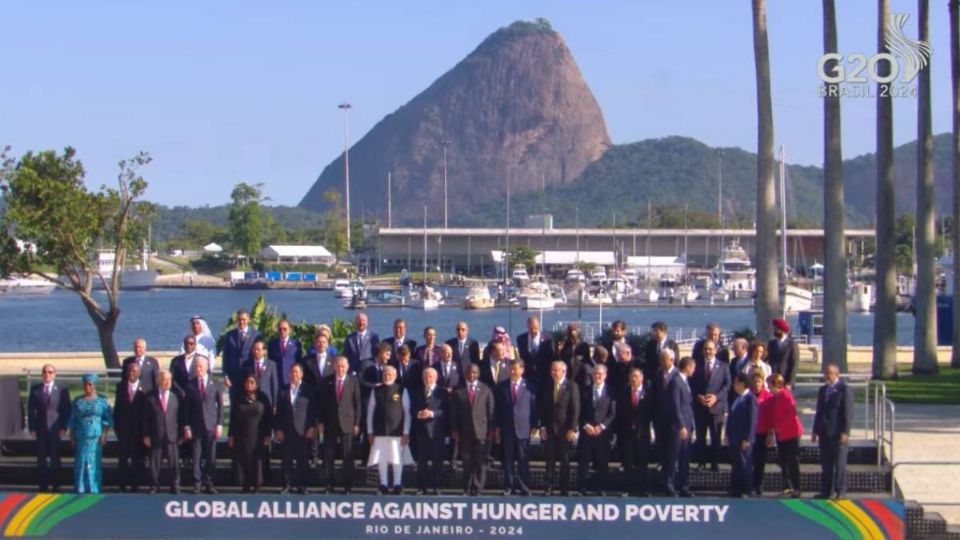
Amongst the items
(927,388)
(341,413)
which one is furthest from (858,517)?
(927,388)

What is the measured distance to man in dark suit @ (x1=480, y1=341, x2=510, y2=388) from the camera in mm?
15844

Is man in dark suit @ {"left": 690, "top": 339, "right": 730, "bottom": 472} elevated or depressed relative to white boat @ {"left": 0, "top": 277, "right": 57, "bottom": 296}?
elevated

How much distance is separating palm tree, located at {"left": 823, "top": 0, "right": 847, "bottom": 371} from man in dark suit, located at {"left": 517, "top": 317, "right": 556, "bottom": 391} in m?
11.6

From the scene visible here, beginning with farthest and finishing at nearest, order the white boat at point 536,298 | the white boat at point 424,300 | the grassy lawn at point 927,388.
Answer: the white boat at point 424,300
the white boat at point 536,298
the grassy lawn at point 927,388

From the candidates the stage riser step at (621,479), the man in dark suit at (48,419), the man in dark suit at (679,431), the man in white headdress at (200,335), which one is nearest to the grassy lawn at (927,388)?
the stage riser step at (621,479)

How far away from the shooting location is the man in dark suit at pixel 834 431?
1531 centimetres

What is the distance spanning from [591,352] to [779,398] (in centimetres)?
240

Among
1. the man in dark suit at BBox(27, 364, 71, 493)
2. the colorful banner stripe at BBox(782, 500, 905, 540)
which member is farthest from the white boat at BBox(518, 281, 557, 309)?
the colorful banner stripe at BBox(782, 500, 905, 540)

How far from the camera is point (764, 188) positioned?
85.2 ft

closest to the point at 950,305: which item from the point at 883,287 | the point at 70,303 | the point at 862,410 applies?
the point at 883,287

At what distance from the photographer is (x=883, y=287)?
101 ft

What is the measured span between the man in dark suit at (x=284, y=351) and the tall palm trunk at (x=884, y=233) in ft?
56.8

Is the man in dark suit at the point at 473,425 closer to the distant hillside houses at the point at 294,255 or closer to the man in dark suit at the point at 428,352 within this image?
the man in dark suit at the point at 428,352

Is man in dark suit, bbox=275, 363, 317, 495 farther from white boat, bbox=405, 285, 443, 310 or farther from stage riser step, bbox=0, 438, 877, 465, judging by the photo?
white boat, bbox=405, 285, 443, 310
